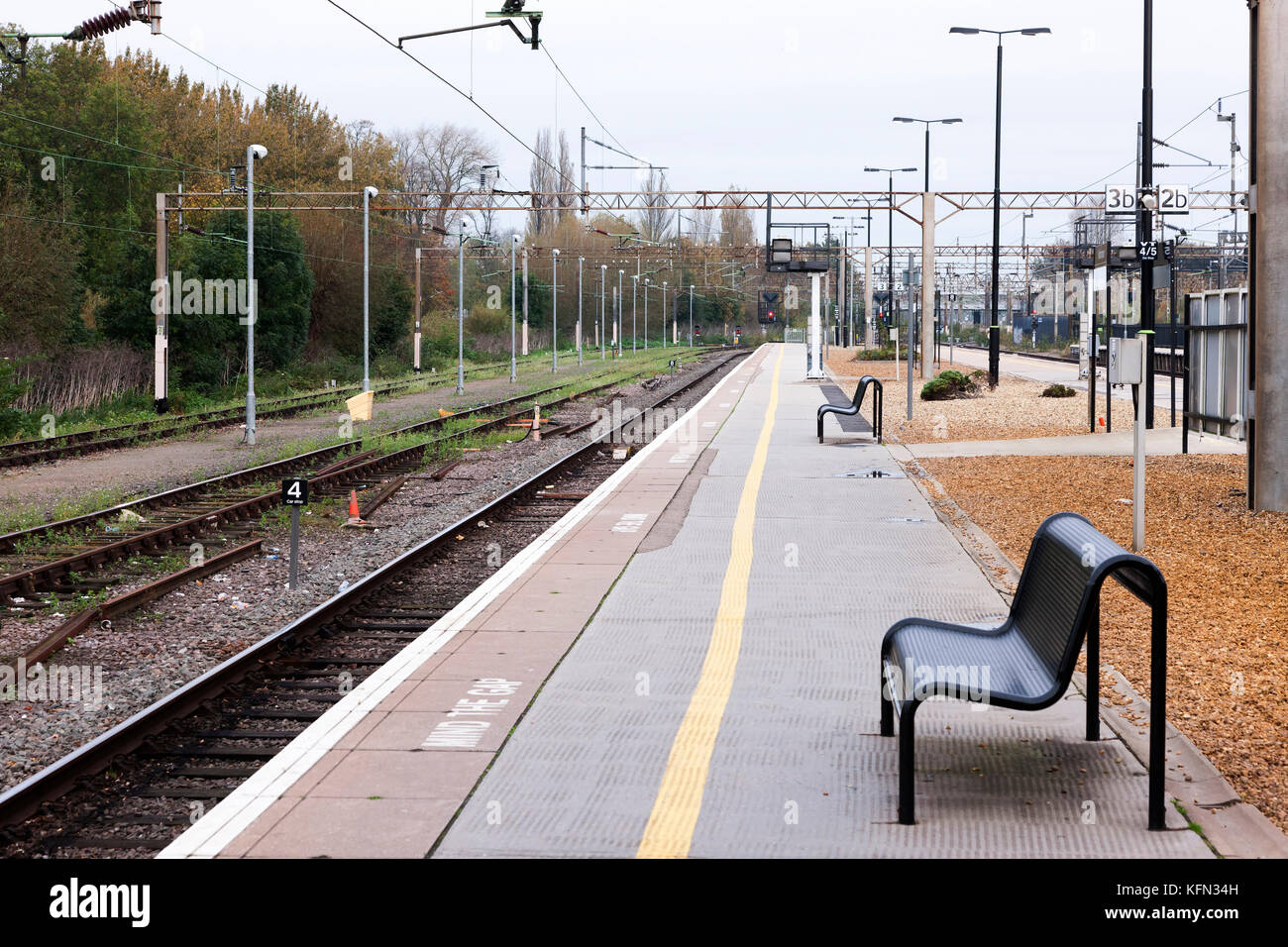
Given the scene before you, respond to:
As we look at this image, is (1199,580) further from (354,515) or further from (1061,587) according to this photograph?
(354,515)

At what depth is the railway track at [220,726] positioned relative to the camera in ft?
19.9

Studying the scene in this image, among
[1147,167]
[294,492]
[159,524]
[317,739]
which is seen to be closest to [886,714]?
[317,739]

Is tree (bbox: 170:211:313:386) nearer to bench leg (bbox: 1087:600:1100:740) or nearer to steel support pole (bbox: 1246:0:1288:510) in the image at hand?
steel support pole (bbox: 1246:0:1288:510)

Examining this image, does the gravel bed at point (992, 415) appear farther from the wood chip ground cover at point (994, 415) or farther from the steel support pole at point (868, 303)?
the steel support pole at point (868, 303)

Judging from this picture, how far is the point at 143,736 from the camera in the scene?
7.21 m

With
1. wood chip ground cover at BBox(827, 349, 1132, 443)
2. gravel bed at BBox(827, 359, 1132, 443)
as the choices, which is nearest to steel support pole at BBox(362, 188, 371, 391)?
gravel bed at BBox(827, 359, 1132, 443)

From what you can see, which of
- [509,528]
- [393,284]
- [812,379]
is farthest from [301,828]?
[393,284]

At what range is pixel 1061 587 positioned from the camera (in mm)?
6246

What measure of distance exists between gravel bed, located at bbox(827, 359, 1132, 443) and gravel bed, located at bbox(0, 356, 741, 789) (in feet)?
33.3

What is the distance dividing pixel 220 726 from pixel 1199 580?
283 inches

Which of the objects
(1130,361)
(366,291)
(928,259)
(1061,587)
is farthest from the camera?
(928,259)

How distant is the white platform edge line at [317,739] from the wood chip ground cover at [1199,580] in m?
3.97

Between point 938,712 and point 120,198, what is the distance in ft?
162
